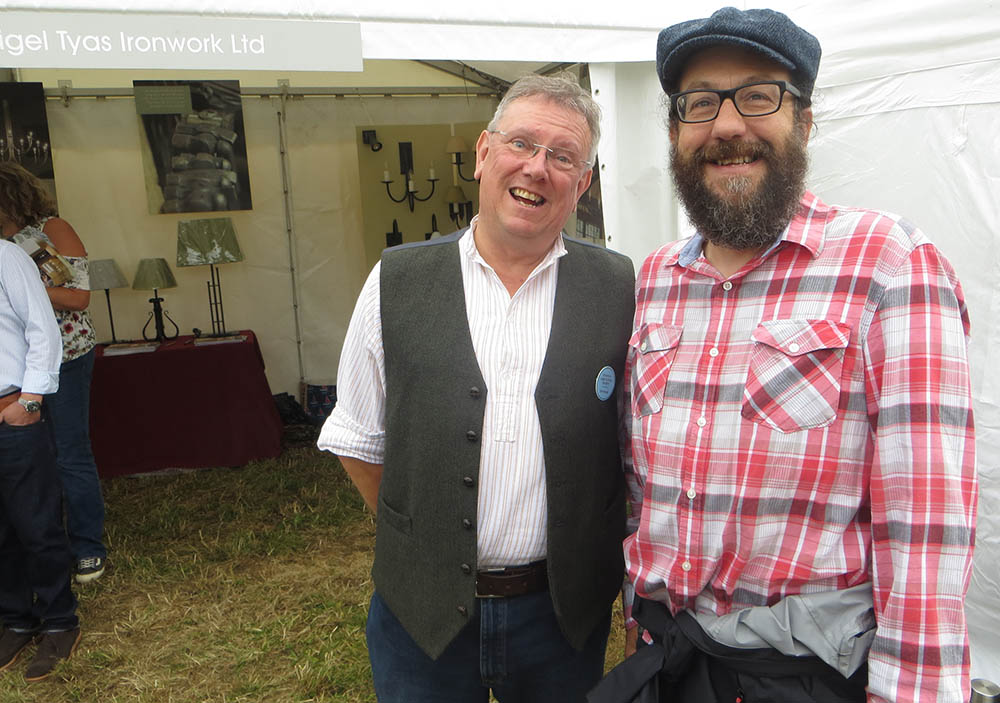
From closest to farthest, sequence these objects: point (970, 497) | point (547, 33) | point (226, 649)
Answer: point (970, 497) < point (547, 33) < point (226, 649)

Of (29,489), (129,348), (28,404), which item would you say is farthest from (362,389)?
(129,348)

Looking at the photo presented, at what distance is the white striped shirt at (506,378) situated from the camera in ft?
4.74

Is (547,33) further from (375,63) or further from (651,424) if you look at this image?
(375,63)

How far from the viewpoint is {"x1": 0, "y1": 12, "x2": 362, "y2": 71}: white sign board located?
7.45 feet

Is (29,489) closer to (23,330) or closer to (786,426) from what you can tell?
(23,330)

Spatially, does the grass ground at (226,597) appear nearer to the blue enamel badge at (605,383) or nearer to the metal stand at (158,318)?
the metal stand at (158,318)

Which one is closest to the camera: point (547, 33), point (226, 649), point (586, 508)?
point (586, 508)

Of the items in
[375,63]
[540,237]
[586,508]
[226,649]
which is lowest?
[226,649]

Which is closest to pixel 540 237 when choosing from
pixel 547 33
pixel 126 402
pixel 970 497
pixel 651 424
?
pixel 651 424

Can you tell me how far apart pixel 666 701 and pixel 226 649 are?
237 cm

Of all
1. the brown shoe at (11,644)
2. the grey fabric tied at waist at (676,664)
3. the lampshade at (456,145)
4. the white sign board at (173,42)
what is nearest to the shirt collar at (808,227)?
the grey fabric tied at waist at (676,664)

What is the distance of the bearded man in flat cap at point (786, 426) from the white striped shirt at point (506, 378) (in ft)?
0.75

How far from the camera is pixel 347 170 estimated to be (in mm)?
5586

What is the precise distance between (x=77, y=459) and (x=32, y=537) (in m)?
0.71
